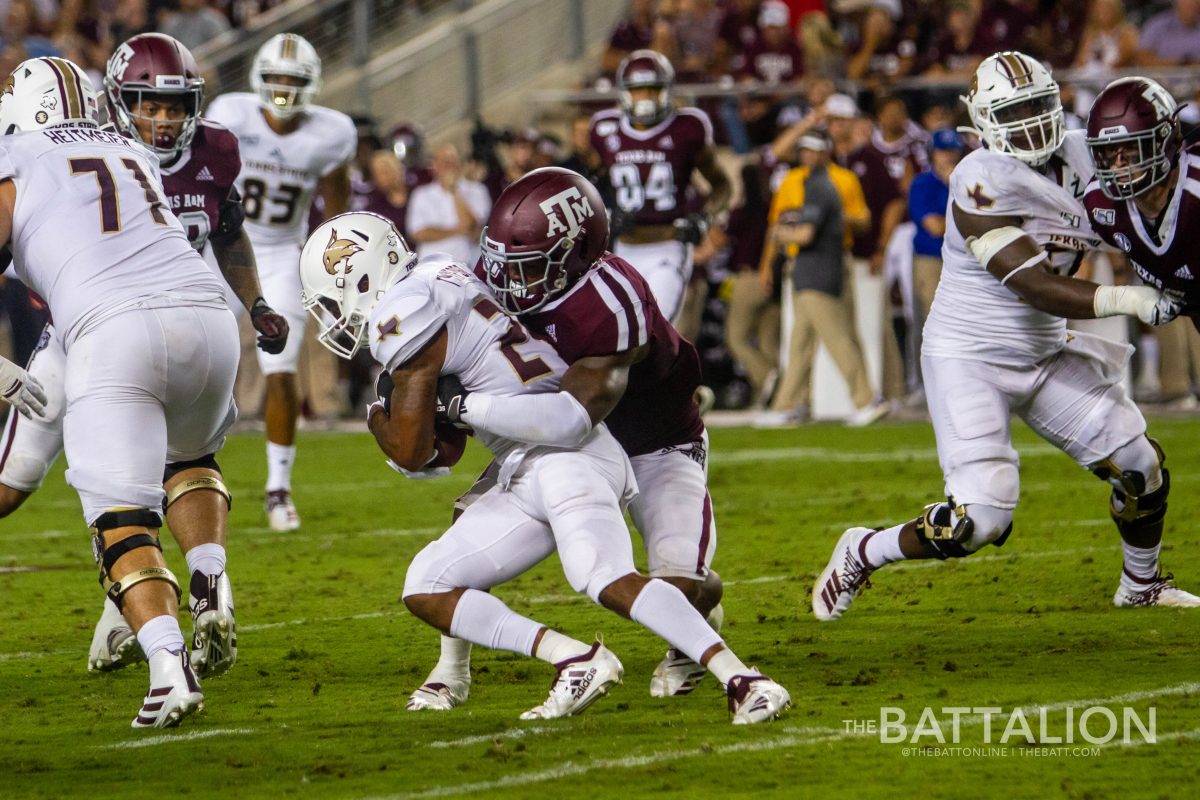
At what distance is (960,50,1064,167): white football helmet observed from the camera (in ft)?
17.6

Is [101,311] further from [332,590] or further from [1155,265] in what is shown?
[1155,265]

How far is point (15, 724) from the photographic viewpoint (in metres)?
4.46

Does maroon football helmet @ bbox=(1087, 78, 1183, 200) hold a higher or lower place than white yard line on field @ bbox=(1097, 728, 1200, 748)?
higher

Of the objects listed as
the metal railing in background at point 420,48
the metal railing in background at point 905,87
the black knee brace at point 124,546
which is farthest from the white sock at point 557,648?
the metal railing in background at point 420,48

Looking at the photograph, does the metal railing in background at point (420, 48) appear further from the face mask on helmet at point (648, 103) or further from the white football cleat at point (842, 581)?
the white football cleat at point (842, 581)

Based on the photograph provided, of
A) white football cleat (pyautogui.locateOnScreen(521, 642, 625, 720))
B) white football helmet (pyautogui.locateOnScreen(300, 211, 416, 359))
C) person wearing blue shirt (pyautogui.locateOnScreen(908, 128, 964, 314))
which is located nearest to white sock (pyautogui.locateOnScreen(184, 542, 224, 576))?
white football helmet (pyautogui.locateOnScreen(300, 211, 416, 359))

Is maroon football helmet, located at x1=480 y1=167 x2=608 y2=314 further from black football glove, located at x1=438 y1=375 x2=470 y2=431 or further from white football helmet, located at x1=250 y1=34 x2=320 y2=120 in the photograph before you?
white football helmet, located at x1=250 y1=34 x2=320 y2=120

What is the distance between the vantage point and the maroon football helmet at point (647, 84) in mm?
9562

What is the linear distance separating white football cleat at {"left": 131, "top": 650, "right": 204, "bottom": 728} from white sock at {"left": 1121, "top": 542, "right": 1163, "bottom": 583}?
2.93 metres

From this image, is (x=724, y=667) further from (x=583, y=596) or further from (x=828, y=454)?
(x=828, y=454)

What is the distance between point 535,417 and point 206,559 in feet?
4.20

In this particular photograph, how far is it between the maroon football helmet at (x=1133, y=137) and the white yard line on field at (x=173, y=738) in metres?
2.73

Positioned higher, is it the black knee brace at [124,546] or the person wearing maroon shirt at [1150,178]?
the person wearing maroon shirt at [1150,178]

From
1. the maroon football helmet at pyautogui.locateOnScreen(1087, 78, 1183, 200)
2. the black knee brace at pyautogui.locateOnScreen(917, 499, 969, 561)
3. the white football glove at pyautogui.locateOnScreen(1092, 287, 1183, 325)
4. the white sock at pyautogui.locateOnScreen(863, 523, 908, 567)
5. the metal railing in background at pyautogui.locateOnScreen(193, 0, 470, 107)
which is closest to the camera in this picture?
the white football glove at pyautogui.locateOnScreen(1092, 287, 1183, 325)
